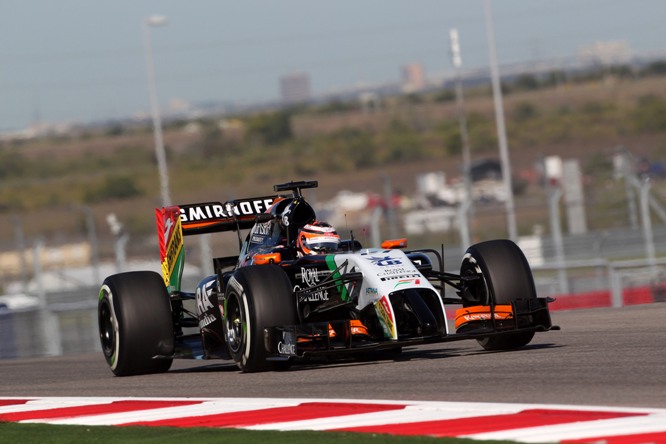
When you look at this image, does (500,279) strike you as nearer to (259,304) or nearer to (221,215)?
(259,304)

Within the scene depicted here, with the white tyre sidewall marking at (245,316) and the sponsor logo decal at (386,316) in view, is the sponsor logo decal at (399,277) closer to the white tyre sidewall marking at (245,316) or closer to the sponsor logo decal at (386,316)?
the sponsor logo decal at (386,316)

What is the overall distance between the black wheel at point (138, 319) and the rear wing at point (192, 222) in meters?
0.73

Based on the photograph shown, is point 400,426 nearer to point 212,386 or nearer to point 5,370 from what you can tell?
point 212,386

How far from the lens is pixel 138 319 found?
1255 centimetres

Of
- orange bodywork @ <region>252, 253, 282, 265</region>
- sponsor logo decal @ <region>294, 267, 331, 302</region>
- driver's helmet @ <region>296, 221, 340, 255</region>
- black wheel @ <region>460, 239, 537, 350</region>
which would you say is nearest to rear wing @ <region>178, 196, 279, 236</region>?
driver's helmet @ <region>296, 221, 340, 255</region>

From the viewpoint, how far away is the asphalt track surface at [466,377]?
851 cm

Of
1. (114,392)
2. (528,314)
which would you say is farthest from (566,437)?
(114,392)

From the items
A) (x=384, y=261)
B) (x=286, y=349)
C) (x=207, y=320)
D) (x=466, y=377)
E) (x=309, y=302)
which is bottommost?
(x=466, y=377)

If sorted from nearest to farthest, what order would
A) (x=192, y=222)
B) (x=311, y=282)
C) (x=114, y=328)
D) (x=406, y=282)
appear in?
(x=406, y=282) → (x=311, y=282) → (x=114, y=328) → (x=192, y=222)

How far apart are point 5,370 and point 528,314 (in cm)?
744

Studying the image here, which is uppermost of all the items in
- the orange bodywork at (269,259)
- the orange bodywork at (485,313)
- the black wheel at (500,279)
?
the orange bodywork at (269,259)

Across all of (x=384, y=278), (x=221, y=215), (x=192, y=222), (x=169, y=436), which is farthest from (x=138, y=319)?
(x=169, y=436)

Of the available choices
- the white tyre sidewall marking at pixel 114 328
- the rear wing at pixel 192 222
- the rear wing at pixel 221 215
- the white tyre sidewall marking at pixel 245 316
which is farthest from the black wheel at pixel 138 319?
the white tyre sidewall marking at pixel 245 316

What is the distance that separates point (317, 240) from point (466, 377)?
2795mm
